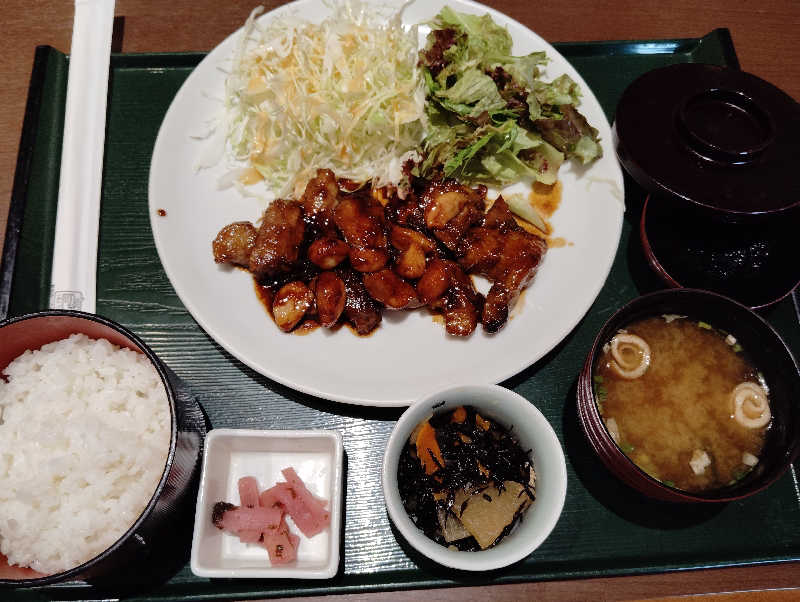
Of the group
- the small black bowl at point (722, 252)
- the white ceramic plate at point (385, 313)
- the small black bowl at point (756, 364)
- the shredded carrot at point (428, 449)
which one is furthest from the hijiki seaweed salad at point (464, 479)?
the small black bowl at point (722, 252)

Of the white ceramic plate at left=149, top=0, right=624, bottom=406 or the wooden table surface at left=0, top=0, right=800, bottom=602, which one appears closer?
the white ceramic plate at left=149, top=0, right=624, bottom=406

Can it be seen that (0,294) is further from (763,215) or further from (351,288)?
(763,215)

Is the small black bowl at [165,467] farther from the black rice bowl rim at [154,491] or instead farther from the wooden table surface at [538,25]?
the wooden table surface at [538,25]

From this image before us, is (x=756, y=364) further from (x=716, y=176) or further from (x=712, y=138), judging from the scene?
(x=712, y=138)

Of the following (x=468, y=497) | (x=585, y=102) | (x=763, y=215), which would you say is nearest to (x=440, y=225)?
(x=585, y=102)

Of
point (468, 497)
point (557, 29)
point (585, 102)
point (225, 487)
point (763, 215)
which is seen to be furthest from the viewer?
point (557, 29)

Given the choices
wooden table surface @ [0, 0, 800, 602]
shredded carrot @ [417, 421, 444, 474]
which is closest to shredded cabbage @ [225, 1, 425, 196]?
wooden table surface @ [0, 0, 800, 602]

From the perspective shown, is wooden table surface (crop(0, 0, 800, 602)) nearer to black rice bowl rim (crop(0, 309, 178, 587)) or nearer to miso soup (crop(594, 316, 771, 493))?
black rice bowl rim (crop(0, 309, 178, 587))
